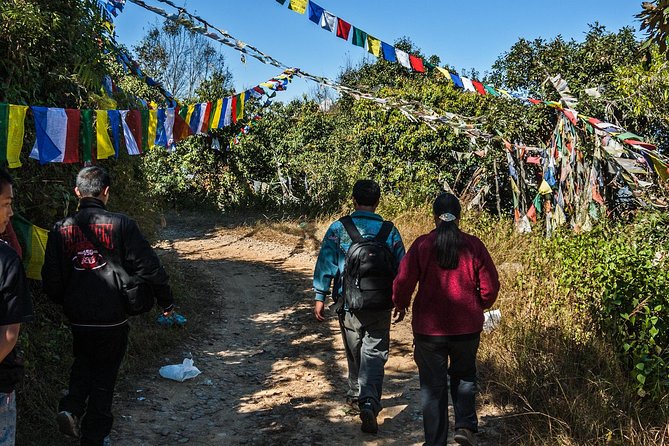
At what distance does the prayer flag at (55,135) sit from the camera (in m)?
4.50

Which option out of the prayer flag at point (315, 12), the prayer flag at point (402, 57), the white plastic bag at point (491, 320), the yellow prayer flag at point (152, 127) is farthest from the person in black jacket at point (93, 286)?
the prayer flag at point (402, 57)

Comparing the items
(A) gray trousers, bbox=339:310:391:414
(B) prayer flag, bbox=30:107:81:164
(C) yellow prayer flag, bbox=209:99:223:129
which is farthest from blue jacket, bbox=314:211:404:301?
(C) yellow prayer flag, bbox=209:99:223:129

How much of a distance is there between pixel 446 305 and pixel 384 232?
87 cm

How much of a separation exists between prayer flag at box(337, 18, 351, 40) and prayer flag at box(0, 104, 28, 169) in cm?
586

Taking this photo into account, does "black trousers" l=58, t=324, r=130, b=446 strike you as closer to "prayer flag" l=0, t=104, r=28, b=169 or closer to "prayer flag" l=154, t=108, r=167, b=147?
"prayer flag" l=0, t=104, r=28, b=169

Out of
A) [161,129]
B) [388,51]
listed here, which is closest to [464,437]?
[161,129]

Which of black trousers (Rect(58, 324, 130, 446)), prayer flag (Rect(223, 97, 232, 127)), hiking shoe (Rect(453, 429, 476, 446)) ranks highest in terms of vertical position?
prayer flag (Rect(223, 97, 232, 127))

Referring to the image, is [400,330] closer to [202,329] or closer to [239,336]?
[239,336]

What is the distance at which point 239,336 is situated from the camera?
6766 millimetres

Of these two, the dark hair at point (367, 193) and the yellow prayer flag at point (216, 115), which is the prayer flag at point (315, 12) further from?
the dark hair at point (367, 193)

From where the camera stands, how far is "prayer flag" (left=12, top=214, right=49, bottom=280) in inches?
163

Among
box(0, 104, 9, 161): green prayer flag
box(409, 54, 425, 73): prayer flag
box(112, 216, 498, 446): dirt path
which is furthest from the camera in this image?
box(409, 54, 425, 73): prayer flag

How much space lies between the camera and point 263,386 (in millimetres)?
5262

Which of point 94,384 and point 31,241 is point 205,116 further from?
point 94,384
